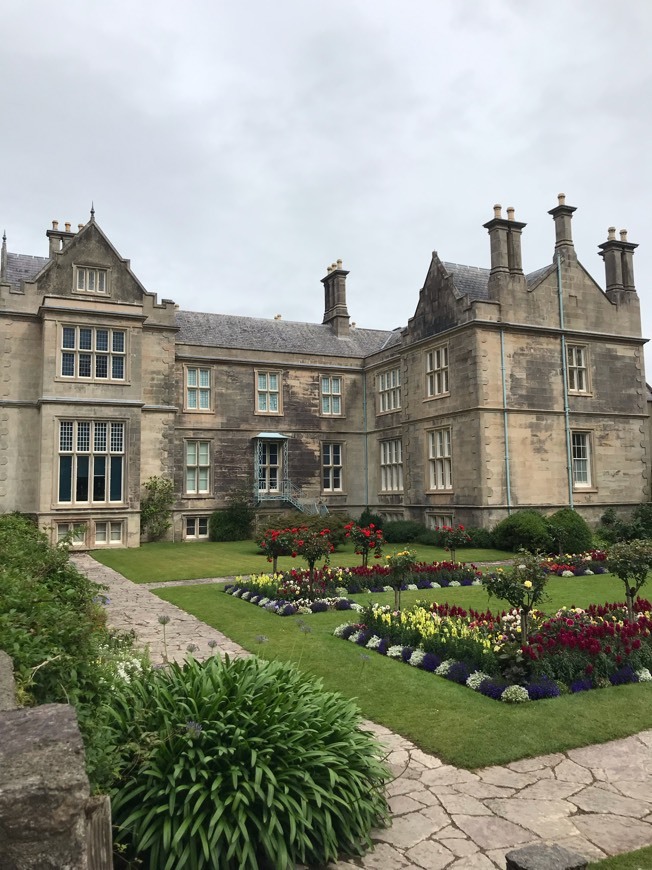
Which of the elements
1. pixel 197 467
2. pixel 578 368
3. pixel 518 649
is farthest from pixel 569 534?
pixel 197 467

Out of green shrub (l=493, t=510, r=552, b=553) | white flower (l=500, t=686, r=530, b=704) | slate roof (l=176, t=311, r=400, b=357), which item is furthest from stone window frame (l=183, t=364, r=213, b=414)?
white flower (l=500, t=686, r=530, b=704)

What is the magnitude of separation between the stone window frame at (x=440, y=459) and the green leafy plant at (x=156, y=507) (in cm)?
1119

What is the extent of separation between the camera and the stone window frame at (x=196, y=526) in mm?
29703

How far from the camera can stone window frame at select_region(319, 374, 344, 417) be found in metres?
33.1

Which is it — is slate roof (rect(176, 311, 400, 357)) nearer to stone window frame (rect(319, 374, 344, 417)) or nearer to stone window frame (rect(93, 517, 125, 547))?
stone window frame (rect(319, 374, 344, 417))

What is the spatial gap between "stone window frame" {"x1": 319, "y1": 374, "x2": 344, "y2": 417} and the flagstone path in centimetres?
2665

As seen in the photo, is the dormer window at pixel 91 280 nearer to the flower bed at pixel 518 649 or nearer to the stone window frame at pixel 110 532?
the stone window frame at pixel 110 532

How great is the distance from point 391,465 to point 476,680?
23351mm

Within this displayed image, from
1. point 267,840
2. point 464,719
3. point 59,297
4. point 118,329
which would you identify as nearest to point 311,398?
point 118,329

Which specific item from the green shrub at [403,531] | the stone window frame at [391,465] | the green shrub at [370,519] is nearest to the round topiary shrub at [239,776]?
the green shrub at [403,531]

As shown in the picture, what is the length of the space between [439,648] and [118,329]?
71.0 feet

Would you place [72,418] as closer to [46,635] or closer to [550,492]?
[550,492]

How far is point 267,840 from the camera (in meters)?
4.03

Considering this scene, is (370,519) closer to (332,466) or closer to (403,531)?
(403,531)
